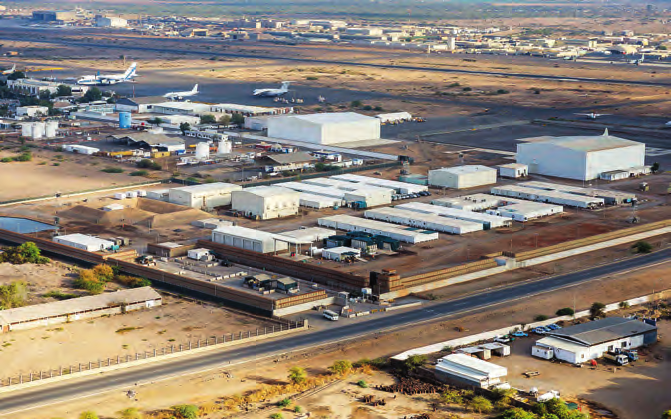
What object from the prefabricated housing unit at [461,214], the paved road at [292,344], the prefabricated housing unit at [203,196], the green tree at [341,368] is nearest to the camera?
the paved road at [292,344]

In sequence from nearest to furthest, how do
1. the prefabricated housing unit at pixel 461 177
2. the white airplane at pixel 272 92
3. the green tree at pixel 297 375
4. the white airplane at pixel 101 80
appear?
the green tree at pixel 297 375
the prefabricated housing unit at pixel 461 177
the white airplane at pixel 272 92
the white airplane at pixel 101 80

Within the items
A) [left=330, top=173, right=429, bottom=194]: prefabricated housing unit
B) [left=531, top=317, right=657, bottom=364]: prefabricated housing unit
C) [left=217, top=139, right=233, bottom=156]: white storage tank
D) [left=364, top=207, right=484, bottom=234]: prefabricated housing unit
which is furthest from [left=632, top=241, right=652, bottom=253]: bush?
[left=217, top=139, right=233, bottom=156]: white storage tank

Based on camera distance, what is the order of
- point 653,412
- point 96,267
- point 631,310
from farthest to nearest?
point 96,267 < point 631,310 < point 653,412

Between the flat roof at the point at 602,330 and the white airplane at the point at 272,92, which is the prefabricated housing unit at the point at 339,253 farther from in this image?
the white airplane at the point at 272,92

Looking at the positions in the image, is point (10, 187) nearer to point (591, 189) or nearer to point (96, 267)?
point (96, 267)

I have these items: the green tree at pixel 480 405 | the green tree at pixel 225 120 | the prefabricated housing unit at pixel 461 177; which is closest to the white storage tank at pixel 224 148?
the green tree at pixel 225 120

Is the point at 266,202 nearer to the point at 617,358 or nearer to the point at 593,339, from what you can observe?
the point at 593,339

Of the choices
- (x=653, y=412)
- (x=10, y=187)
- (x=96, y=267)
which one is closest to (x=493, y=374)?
(x=653, y=412)
